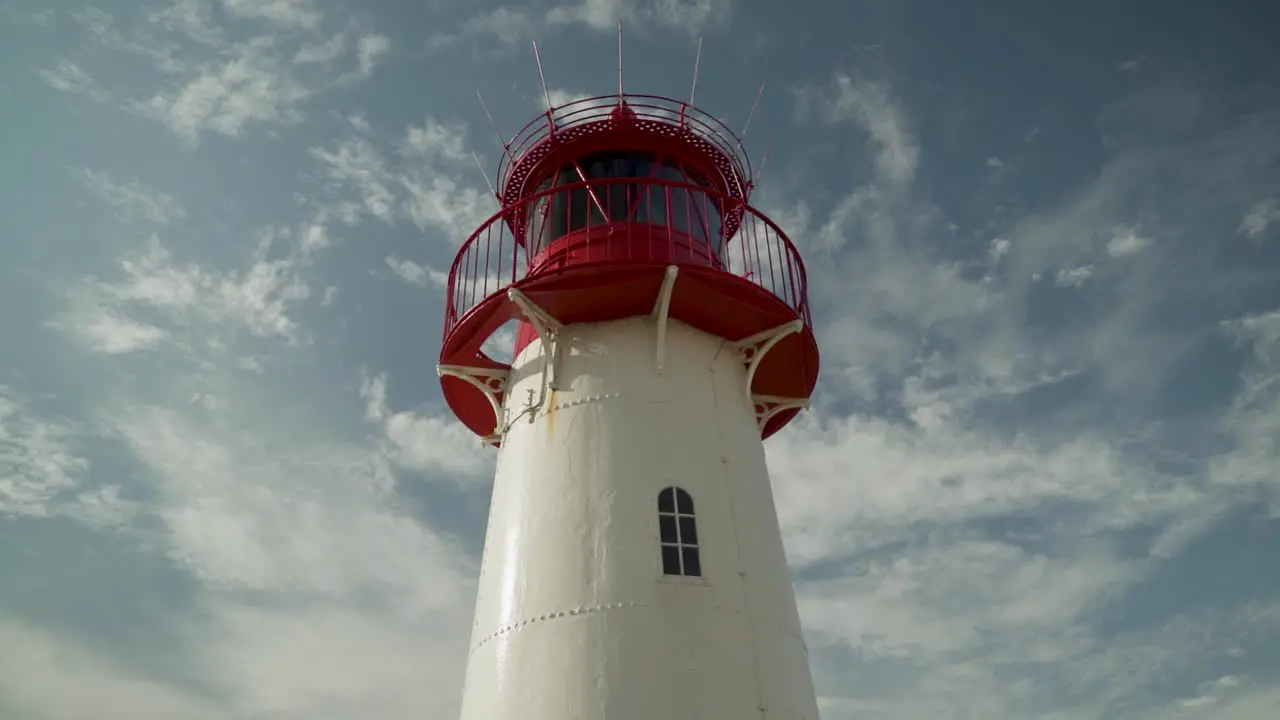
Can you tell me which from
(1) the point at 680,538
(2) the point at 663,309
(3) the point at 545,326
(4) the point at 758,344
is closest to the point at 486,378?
(3) the point at 545,326

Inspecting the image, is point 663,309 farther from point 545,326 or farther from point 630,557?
point 630,557

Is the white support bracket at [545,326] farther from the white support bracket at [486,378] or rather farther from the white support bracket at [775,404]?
the white support bracket at [775,404]

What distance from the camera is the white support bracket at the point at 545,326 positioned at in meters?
13.1

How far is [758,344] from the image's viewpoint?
46.6ft

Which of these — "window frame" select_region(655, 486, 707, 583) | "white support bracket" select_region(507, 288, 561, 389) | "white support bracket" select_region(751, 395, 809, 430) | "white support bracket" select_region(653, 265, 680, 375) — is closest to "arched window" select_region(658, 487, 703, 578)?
"window frame" select_region(655, 486, 707, 583)

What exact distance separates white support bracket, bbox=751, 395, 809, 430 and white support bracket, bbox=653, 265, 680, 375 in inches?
117

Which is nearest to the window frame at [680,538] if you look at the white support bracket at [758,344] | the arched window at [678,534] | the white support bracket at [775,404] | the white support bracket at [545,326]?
the arched window at [678,534]

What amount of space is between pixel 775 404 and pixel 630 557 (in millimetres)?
5357

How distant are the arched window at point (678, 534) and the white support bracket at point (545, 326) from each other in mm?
2640

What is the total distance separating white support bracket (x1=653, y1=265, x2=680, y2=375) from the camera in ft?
41.9

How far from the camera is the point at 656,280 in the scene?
42.7 feet

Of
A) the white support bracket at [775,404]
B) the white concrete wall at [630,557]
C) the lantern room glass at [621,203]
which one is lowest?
the white concrete wall at [630,557]

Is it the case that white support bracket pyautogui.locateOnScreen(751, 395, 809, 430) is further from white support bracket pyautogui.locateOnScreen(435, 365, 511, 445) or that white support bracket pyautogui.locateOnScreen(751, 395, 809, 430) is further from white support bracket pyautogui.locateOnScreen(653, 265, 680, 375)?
white support bracket pyautogui.locateOnScreen(435, 365, 511, 445)

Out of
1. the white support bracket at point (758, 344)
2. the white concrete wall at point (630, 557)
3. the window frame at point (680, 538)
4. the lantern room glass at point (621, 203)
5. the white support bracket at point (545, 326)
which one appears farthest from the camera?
the lantern room glass at point (621, 203)
